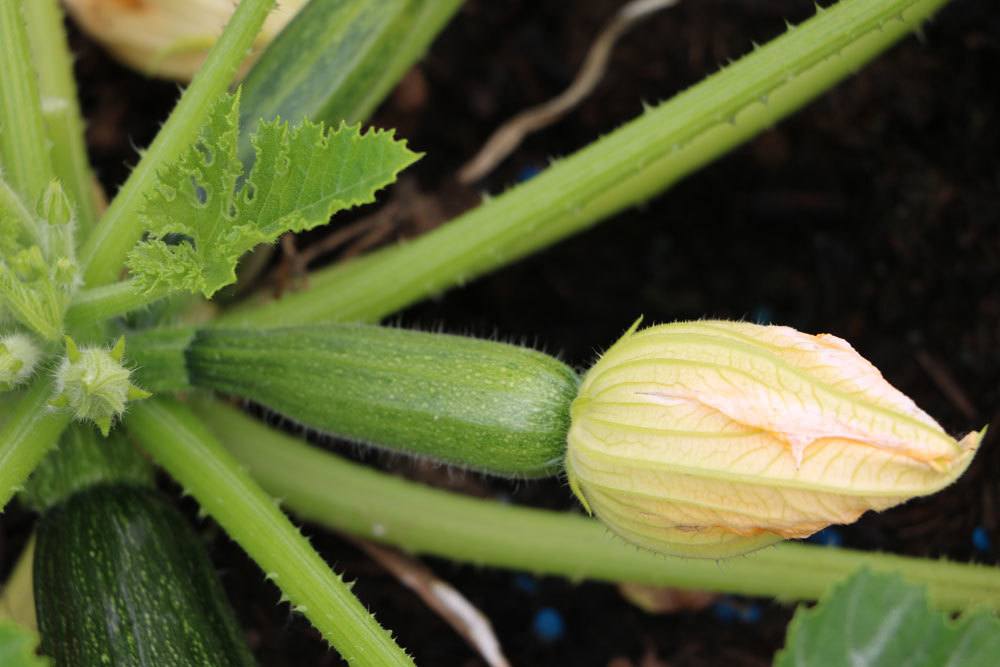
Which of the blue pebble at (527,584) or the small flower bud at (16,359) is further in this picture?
the blue pebble at (527,584)

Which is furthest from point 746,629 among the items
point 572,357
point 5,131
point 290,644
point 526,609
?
point 5,131

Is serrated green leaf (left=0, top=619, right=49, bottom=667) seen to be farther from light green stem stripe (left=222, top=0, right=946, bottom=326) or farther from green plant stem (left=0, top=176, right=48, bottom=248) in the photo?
light green stem stripe (left=222, top=0, right=946, bottom=326)

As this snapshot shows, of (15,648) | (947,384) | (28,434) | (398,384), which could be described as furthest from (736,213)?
(15,648)

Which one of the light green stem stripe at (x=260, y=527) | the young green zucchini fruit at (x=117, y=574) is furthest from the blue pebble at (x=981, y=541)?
the young green zucchini fruit at (x=117, y=574)

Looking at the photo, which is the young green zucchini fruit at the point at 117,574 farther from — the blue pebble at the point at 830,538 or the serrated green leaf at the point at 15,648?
the blue pebble at the point at 830,538

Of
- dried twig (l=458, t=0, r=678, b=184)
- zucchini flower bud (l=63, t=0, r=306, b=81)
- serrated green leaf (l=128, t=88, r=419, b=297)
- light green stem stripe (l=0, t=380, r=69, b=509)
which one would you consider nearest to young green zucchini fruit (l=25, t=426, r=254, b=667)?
light green stem stripe (l=0, t=380, r=69, b=509)

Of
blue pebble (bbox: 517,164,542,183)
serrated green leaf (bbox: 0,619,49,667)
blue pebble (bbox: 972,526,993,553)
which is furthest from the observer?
blue pebble (bbox: 517,164,542,183)

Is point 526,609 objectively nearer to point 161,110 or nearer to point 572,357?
point 572,357
